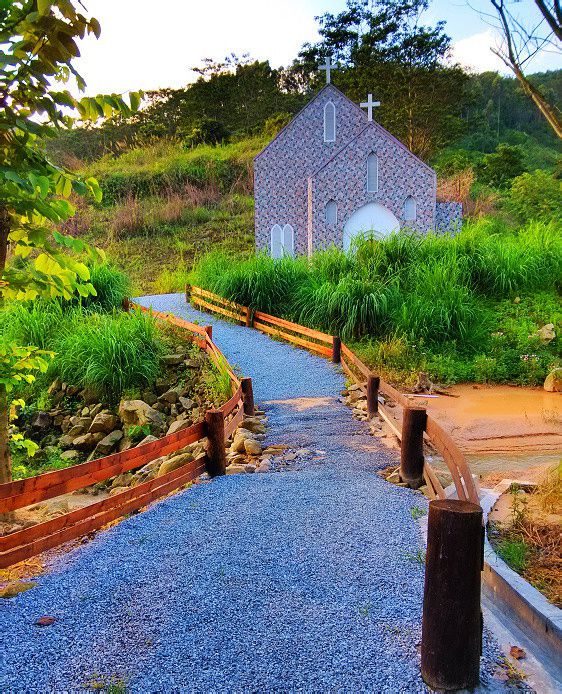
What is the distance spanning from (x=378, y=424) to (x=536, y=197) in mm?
22429

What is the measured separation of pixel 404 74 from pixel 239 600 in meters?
35.0

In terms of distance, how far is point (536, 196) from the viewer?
26312 millimetres

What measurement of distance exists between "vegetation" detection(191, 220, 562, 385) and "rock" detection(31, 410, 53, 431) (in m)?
5.24

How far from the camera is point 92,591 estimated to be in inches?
136

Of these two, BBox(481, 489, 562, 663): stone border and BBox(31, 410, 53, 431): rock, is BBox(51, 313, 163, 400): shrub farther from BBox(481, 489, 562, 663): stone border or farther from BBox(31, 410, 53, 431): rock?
BBox(481, 489, 562, 663): stone border

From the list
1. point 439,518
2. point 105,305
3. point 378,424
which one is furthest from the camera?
point 105,305

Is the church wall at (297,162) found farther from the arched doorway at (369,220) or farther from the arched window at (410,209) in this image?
the arched window at (410,209)

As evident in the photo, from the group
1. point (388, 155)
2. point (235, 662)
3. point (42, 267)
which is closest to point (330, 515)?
point (235, 662)

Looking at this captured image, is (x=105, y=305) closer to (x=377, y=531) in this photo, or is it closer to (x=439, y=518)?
(x=377, y=531)

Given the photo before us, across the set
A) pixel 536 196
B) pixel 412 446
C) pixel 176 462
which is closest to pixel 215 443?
pixel 176 462

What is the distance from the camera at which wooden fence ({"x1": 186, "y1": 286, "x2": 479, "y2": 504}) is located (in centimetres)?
382

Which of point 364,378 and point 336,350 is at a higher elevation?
point 336,350

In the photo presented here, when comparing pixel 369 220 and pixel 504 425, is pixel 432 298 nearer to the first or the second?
pixel 504 425

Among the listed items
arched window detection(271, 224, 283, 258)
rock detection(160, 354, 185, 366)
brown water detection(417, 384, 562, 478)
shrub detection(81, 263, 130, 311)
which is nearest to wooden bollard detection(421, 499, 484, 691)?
brown water detection(417, 384, 562, 478)
